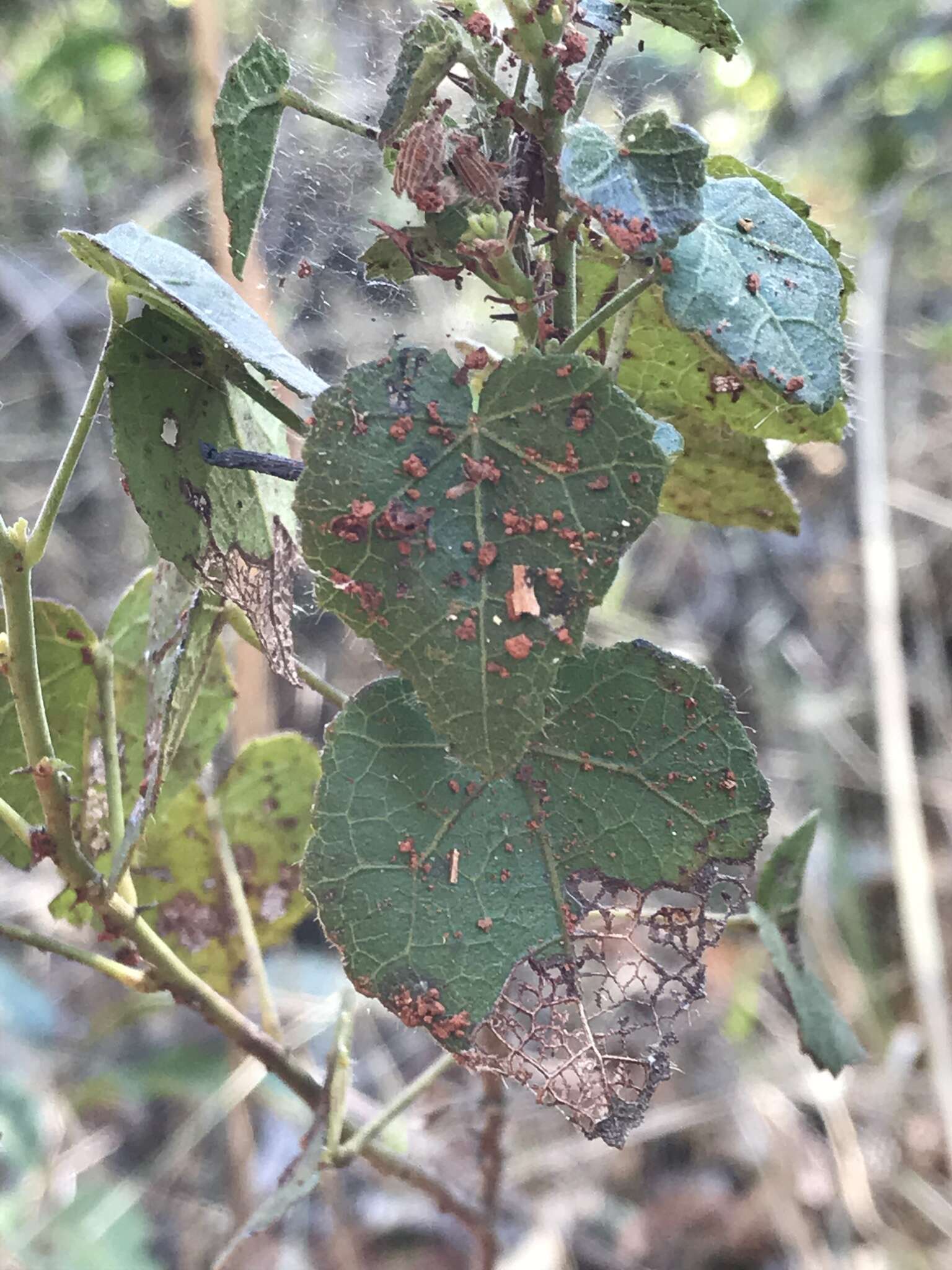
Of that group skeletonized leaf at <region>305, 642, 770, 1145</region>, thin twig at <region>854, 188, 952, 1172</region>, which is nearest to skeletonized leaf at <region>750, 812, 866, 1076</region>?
skeletonized leaf at <region>305, 642, 770, 1145</region>

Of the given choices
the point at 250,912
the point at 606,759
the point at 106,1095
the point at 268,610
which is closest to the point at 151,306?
the point at 268,610

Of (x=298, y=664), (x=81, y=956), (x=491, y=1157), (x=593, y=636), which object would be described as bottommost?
(x=593, y=636)

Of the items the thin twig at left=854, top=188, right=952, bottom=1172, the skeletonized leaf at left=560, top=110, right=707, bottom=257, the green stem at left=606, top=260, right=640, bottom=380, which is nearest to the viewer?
the skeletonized leaf at left=560, top=110, right=707, bottom=257

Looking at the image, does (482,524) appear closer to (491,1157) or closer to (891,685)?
(491,1157)

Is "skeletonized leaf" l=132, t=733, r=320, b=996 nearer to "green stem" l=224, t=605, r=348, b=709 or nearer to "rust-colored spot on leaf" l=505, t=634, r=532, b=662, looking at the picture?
"green stem" l=224, t=605, r=348, b=709

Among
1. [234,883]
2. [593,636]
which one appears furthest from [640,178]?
[593,636]

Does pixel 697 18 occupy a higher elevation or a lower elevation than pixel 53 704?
higher
